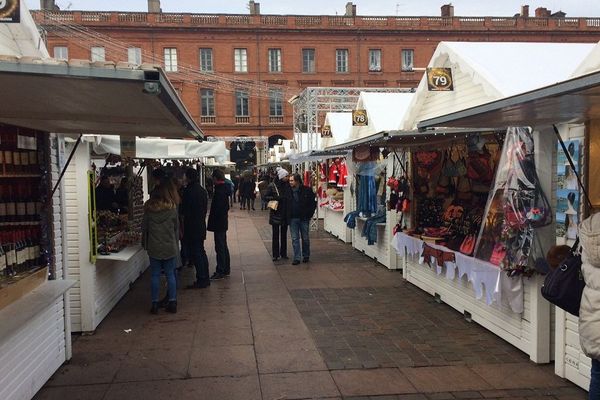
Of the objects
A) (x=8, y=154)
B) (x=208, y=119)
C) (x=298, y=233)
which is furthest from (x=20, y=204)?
(x=208, y=119)

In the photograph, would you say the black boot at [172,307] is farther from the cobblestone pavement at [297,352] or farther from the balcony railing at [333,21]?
the balcony railing at [333,21]

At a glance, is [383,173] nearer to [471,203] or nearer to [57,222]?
[471,203]

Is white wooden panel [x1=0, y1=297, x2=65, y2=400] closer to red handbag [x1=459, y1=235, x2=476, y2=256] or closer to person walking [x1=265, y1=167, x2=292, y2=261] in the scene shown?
red handbag [x1=459, y1=235, x2=476, y2=256]

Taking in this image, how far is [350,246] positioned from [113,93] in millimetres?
10420

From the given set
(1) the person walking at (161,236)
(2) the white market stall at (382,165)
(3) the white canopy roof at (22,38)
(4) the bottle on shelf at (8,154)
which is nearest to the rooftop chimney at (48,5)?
(2) the white market stall at (382,165)

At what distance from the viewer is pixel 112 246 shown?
697cm

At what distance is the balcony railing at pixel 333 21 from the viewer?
138 ft

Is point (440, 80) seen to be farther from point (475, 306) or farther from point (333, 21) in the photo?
point (333, 21)

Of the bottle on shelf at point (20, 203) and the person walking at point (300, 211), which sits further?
the person walking at point (300, 211)

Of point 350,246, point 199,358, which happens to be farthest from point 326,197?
point 199,358

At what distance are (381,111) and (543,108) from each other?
8179 mm

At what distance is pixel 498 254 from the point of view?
220 inches

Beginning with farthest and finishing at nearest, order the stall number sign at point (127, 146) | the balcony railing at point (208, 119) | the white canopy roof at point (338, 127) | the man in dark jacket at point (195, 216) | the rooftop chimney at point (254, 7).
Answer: the rooftop chimney at point (254, 7), the balcony railing at point (208, 119), the white canopy roof at point (338, 127), the man in dark jacket at point (195, 216), the stall number sign at point (127, 146)

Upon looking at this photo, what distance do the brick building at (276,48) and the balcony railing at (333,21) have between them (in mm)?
78
